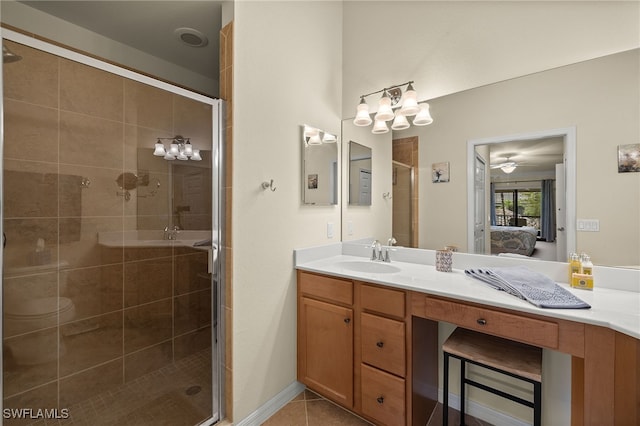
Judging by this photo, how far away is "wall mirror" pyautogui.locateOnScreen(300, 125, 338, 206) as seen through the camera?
197cm

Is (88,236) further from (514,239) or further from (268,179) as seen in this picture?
(514,239)

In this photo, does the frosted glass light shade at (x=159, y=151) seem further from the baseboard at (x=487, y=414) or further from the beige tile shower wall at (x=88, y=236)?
the baseboard at (x=487, y=414)

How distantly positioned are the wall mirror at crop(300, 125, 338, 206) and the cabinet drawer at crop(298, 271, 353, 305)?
535 millimetres

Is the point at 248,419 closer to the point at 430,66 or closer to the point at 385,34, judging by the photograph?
the point at 430,66

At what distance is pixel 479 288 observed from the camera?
1.36 m

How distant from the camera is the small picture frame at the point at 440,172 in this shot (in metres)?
1.86

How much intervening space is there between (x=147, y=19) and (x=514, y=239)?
2723 mm

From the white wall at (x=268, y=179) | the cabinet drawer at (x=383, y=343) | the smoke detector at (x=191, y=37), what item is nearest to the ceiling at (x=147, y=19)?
the smoke detector at (x=191, y=37)

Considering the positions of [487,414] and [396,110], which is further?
[396,110]

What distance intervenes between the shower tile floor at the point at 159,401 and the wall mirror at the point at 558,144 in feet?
5.30

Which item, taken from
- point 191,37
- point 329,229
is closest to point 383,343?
point 329,229

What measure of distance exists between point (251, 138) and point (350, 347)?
Result: 1.35 metres

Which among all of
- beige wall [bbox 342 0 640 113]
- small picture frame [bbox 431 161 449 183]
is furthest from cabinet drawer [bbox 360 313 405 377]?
beige wall [bbox 342 0 640 113]

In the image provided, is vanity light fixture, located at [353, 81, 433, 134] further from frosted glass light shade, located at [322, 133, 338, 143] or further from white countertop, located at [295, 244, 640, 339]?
white countertop, located at [295, 244, 640, 339]
